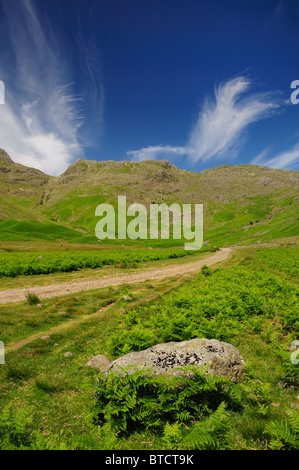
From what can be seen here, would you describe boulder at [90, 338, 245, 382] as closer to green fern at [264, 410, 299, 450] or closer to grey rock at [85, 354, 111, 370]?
grey rock at [85, 354, 111, 370]

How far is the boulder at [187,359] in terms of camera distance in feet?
24.8

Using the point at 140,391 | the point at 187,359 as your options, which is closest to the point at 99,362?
the point at 140,391

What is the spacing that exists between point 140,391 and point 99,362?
3753 millimetres

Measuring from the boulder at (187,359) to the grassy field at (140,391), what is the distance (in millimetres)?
574

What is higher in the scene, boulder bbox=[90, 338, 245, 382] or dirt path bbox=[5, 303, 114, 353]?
boulder bbox=[90, 338, 245, 382]

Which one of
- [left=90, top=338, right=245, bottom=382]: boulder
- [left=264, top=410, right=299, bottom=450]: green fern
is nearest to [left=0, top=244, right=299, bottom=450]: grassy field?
[left=264, top=410, right=299, bottom=450]: green fern

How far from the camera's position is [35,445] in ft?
15.6

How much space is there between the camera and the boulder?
7.56m

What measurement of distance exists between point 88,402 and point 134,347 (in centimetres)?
323

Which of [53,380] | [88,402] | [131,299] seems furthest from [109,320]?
[88,402]

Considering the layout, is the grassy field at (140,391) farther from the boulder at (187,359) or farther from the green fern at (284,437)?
the boulder at (187,359)

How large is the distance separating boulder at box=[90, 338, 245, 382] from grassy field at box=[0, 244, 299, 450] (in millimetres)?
574

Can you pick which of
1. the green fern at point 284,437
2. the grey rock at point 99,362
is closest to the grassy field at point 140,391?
the green fern at point 284,437
